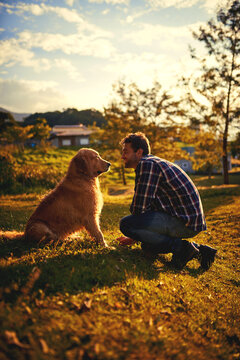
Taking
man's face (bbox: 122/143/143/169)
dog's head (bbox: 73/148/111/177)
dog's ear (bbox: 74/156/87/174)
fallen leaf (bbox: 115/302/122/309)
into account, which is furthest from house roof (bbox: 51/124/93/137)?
fallen leaf (bbox: 115/302/122/309)

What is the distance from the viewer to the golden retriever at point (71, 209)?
4.16m

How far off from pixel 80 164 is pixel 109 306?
2653 millimetres

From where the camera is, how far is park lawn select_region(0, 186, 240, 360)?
1.95 m

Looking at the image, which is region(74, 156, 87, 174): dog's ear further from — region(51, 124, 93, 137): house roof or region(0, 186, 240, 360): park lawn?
region(51, 124, 93, 137): house roof

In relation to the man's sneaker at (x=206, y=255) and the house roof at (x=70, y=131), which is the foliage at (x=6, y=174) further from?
the house roof at (x=70, y=131)

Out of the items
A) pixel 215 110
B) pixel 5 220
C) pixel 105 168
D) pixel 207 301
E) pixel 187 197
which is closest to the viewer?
pixel 207 301

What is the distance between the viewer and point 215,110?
20.9 meters

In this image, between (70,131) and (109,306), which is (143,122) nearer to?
(109,306)

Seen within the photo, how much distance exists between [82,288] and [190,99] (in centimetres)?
2166

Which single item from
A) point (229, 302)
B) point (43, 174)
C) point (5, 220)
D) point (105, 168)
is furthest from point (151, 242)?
point (43, 174)

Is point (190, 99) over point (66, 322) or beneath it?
over

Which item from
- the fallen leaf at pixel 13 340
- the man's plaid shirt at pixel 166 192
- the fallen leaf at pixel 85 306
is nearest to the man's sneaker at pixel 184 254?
the man's plaid shirt at pixel 166 192

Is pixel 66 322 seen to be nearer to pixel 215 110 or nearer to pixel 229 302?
pixel 229 302

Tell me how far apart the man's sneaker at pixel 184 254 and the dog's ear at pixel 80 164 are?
2255mm
